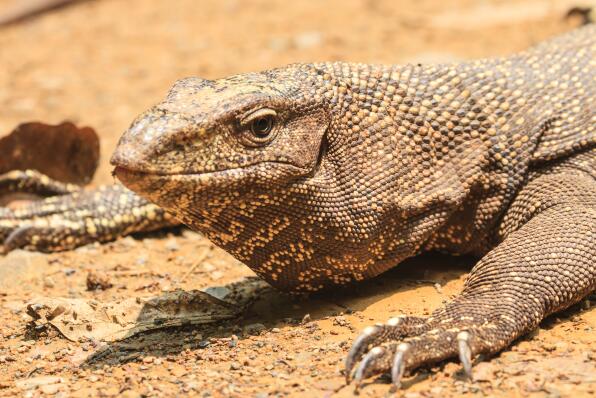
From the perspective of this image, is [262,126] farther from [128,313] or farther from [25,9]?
[25,9]

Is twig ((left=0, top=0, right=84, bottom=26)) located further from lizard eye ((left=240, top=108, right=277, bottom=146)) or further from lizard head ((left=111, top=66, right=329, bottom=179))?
lizard eye ((left=240, top=108, right=277, bottom=146))

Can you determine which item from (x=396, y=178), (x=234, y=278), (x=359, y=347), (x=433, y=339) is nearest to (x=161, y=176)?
(x=359, y=347)

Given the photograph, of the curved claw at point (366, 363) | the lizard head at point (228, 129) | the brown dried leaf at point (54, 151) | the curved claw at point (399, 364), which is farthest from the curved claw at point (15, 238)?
the curved claw at point (399, 364)

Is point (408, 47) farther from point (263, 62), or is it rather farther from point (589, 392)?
point (589, 392)

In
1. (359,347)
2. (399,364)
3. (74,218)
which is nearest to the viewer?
(399,364)

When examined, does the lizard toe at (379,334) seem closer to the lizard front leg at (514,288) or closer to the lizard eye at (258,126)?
the lizard front leg at (514,288)

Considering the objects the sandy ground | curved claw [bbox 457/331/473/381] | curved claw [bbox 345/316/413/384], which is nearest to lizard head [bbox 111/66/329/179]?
curved claw [bbox 345/316/413/384]
